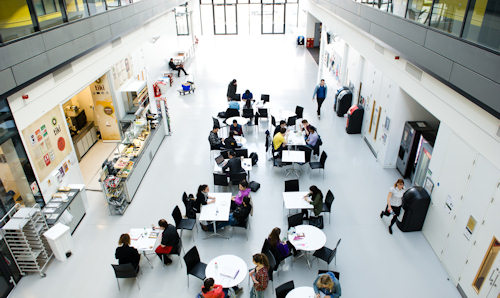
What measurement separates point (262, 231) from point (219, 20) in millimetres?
23784

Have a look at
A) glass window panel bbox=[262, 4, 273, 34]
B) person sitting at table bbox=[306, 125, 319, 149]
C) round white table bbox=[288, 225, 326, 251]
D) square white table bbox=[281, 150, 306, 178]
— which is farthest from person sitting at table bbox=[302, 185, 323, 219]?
glass window panel bbox=[262, 4, 273, 34]

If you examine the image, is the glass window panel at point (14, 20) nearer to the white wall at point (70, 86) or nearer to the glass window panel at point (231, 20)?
the white wall at point (70, 86)

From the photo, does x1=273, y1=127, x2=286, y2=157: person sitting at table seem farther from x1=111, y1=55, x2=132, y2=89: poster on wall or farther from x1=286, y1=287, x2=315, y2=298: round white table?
x1=111, y1=55, x2=132, y2=89: poster on wall

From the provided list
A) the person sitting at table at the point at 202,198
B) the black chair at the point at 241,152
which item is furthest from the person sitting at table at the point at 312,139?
the person sitting at table at the point at 202,198

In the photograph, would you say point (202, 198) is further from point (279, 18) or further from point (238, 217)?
point (279, 18)

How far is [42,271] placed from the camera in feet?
22.5

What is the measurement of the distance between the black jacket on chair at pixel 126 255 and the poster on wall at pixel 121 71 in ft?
21.3

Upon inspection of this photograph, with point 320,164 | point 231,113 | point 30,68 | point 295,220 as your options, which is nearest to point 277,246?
point 295,220

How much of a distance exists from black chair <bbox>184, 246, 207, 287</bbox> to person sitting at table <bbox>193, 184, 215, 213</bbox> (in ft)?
5.01

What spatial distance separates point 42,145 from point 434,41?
26.2 feet

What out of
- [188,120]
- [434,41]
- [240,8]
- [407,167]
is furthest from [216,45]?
[434,41]

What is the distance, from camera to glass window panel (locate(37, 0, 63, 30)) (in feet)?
21.6

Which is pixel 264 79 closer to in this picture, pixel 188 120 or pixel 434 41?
pixel 188 120

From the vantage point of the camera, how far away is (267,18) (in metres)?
27.9
